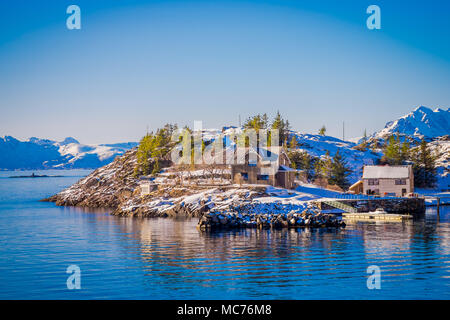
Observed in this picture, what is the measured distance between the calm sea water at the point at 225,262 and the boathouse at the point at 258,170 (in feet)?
93.2

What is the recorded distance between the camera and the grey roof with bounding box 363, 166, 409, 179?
313 ft

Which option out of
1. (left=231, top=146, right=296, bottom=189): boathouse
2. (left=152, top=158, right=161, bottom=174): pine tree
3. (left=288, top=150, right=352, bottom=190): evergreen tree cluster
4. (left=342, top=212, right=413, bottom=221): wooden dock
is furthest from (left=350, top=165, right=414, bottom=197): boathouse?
(left=152, top=158, right=161, bottom=174): pine tree

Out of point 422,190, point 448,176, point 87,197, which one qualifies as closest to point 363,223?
point 422,190

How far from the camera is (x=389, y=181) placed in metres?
96.1

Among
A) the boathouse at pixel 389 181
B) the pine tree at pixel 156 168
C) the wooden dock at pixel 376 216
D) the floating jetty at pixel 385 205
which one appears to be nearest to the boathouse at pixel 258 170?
the floating jetty at pixel 385 205

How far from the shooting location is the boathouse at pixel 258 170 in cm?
8681

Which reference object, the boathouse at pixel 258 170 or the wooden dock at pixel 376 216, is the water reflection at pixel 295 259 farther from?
the boathouse at pixel 258 170

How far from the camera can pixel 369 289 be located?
2892 cm

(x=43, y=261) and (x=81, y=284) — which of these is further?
(x=43, y=261)

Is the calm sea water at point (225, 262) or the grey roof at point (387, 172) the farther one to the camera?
the grey roof at point (387, 172)

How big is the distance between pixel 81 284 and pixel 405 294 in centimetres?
2032

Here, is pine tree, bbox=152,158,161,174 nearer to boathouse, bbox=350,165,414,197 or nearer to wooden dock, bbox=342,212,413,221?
boathouse, bbox=350,165,414,197

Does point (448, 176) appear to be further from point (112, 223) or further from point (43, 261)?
point (43, 261)

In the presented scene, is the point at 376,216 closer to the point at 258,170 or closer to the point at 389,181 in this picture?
the point at 258,170
